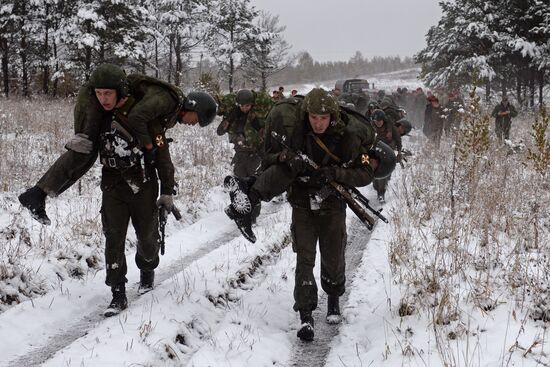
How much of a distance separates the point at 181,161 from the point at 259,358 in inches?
322

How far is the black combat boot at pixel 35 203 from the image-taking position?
372cm

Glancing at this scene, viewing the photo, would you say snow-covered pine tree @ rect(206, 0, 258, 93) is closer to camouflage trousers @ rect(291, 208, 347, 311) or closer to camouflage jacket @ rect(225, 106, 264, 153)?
camouflage jacket @ rect(225, 106, 264, 153)

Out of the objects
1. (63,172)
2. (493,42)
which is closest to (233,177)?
(63,172)

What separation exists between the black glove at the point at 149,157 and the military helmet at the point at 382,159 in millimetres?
1849

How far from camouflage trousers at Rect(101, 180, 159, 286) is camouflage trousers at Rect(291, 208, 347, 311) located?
50.8 inches

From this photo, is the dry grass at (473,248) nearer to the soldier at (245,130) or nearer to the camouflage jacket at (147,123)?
the camouflage jacket at (147,123)

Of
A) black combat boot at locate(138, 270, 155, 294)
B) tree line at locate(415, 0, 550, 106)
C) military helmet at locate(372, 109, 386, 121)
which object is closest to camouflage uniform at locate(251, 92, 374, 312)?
black combat boot at locate(138, 270, 155, 294)

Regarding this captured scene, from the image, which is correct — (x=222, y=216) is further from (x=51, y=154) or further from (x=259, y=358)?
(x=259, y=358)

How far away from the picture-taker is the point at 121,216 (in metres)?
4.33

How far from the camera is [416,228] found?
679cm

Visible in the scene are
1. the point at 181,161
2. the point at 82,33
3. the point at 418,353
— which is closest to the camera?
the point at 418,353

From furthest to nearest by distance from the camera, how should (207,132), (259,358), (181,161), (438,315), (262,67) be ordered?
(262,67), (207,132), (181,161), (438,315), (259,358)

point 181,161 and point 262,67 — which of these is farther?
point 262,67

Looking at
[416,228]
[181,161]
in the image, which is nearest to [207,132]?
[181,161]
